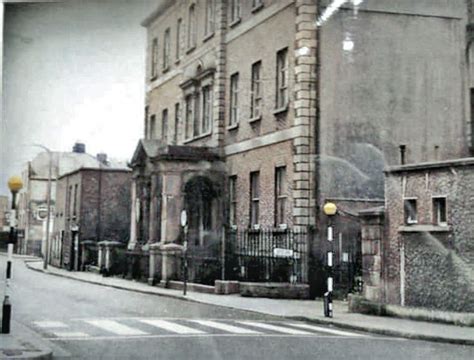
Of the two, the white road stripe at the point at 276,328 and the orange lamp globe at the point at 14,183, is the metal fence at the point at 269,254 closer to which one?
the white road stripe at the point at 276,328

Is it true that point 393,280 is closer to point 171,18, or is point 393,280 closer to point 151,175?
point 151,175

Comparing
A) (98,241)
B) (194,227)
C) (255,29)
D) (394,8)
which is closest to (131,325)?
(194,227)

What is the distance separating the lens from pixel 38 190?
14.5 ft

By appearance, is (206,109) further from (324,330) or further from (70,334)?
(324,330)

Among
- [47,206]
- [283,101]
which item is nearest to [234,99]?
[283,101]

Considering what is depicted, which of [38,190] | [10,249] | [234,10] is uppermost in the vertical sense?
[234,10]

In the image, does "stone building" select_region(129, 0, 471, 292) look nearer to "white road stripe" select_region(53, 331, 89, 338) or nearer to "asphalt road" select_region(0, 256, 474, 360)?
"asphalt road" select_region(0, 256, 474, 360)

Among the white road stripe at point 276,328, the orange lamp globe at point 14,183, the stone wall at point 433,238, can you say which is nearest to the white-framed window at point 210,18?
the orange lamp globe at point 14,183

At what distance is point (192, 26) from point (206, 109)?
0.52m

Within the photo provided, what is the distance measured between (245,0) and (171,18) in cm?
62

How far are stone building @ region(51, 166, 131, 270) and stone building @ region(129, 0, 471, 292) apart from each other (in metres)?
0.11

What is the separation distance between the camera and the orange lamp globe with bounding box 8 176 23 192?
4.29 metres

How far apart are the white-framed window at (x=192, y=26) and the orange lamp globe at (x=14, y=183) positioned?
4.08 feet

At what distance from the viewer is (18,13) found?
4527 mm
